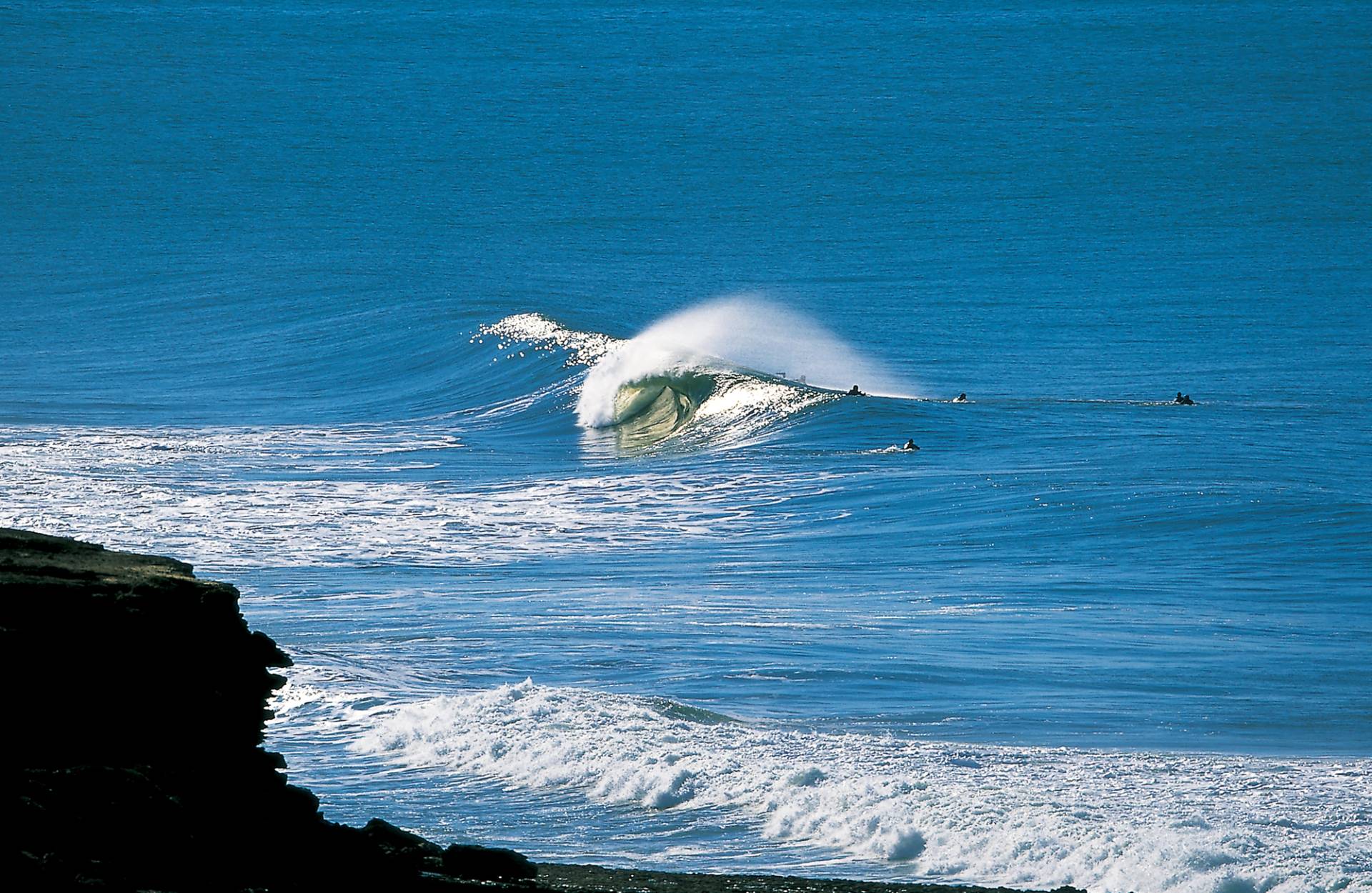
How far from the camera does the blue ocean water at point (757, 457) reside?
7508 millimetres

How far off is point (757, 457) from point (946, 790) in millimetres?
11859

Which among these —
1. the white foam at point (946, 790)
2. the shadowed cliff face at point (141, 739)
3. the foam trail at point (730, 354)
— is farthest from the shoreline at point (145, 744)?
the foam trail at point (730, 354)

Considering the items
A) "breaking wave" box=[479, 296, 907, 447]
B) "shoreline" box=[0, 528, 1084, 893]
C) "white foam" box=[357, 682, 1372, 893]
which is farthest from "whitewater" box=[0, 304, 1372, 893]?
"shoreline" box=[0, 528, 1084, 893]

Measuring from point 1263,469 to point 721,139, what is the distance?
50.5m

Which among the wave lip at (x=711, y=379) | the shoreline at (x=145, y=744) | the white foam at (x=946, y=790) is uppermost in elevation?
the wave lip at (x=711, y=379)

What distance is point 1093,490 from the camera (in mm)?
16094

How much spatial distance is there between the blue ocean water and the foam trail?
0.14 metres

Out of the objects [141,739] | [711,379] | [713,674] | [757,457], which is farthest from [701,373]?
[141,739]

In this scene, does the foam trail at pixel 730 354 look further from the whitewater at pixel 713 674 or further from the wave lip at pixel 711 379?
the whitewater at pixel 713 674

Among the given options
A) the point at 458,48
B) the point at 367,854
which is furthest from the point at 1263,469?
the point at 458,48

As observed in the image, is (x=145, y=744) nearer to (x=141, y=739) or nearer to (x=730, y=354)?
(x=141, y=739)

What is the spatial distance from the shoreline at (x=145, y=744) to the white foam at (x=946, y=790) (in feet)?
9.48

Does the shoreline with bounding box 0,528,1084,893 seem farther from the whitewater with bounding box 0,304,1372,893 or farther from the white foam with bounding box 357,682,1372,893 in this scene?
the white foam with bounding box 357,682,1372,893

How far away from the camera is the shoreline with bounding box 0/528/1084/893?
3.91 m
